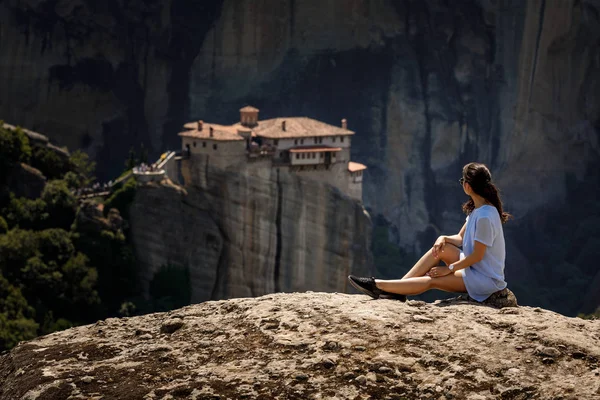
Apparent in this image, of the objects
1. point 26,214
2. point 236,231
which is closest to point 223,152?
point 236,231

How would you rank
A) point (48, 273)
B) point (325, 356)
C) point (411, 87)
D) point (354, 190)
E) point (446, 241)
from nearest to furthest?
point (325, 356)
point (446, 241)
point (48, 273)
point (354, 190)
point (411, 87)

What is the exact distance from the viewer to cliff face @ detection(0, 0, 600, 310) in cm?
8444

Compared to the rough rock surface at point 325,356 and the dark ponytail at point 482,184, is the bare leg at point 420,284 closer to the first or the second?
the rough rock surface at point 325,356

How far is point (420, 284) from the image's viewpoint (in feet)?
51.9

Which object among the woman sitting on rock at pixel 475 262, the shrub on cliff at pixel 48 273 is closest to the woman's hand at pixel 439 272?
the woman sitting on rock at pixel 475 262

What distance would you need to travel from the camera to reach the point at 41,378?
46.3 ft

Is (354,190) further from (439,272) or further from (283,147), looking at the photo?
(439,272)

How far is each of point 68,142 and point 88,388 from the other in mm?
67847

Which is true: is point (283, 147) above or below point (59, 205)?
above

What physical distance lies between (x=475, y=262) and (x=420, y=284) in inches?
25.4

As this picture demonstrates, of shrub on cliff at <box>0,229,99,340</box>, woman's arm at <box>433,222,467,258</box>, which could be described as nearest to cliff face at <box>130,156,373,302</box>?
shrub on cliff at <box>0,229,99,340</box>

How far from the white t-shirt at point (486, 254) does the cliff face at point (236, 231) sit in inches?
1605

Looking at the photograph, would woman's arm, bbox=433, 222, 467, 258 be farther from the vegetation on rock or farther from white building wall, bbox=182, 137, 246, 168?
white building wall, bbox=182, 137, 246, 168

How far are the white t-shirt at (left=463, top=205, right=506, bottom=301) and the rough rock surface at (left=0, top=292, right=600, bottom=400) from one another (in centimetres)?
31
